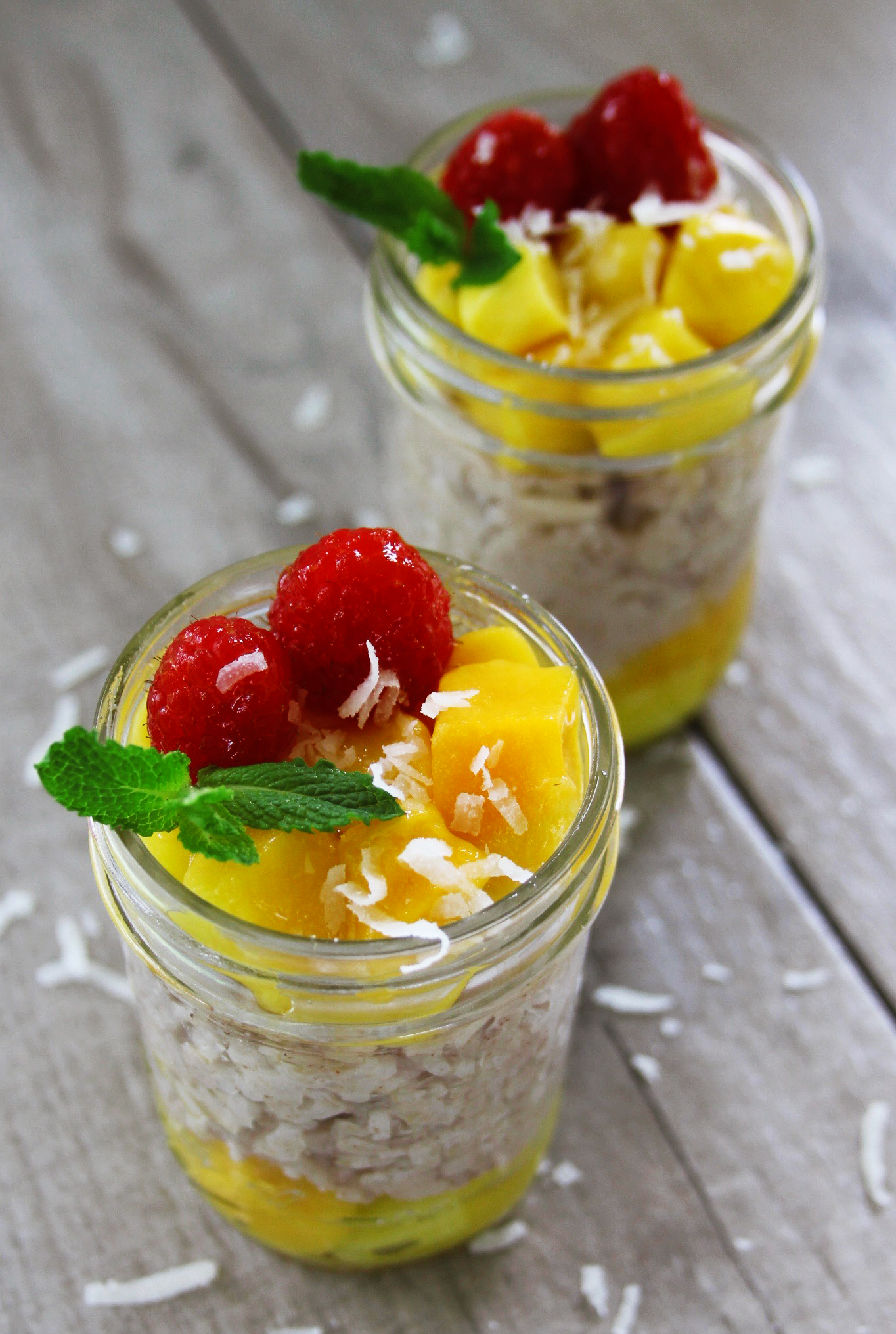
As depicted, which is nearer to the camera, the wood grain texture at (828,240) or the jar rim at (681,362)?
the jar rim at (681,362)

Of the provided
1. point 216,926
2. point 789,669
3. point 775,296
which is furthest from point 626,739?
point 216,926

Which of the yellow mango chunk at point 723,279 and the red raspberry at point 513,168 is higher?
the red raspberry at point 513,168

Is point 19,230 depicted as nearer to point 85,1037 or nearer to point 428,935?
point 85,1037

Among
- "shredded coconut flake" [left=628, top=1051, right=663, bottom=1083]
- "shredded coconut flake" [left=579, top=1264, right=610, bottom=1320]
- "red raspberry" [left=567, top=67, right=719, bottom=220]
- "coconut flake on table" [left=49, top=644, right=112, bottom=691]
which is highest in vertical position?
"red raspberry" [left=567, top=67, right=719, bottom=220]

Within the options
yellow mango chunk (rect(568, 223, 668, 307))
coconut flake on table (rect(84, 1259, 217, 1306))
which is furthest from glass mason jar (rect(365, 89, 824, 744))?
coconut flake on table (rect(84, 1259, 217, 1306))

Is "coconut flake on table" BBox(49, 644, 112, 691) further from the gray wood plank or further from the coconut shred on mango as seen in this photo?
the coconut shred on mango

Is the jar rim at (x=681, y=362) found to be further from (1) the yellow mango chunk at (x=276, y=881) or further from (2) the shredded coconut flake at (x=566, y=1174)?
(2) the shredded coconut flake at (x=566, y=1174)

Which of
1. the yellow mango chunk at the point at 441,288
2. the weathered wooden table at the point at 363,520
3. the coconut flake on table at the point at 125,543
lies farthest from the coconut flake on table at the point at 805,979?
the coconut flake on table at the point at 125,543

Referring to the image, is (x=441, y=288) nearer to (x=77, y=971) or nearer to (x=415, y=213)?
(x=415, y=213)
